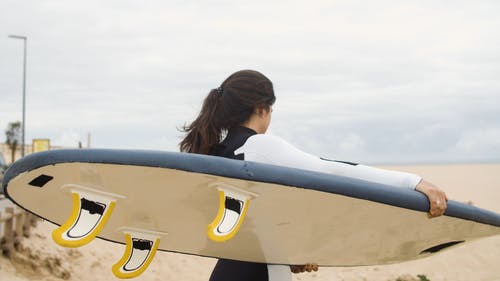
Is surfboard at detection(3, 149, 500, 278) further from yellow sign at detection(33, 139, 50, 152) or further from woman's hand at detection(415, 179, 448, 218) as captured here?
yellow sign at detection(33, 139, 50, 152)

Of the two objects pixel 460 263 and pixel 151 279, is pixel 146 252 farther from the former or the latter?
pixel 460 263

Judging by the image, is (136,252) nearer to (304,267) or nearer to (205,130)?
(205,130)

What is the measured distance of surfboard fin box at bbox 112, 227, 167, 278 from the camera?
2.19 metres

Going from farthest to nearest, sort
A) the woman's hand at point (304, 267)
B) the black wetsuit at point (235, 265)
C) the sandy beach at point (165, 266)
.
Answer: the sandy beach at point (165, 266), the woman's hand at point (304, 267), the black wetsuit at point (235, 265)

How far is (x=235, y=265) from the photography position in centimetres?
236

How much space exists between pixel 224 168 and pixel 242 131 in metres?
0.32

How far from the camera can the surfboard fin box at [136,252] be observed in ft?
7.20

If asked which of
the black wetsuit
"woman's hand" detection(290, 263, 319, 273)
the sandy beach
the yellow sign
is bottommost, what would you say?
the yellow sign

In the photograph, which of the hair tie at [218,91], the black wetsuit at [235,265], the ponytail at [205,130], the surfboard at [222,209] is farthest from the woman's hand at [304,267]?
the hair tie at [218,91]

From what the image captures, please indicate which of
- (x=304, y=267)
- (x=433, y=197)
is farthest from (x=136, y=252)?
(x=433, y=197)

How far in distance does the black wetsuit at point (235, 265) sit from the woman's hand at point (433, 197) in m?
0.62

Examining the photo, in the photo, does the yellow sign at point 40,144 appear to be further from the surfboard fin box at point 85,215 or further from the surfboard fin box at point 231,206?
the surfboard fin box at point 231,206

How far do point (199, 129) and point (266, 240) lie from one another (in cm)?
48

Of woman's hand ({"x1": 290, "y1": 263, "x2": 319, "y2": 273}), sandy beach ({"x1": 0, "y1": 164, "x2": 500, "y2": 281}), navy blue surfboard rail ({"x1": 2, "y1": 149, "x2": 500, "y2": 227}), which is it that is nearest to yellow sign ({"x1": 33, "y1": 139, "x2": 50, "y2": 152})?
sandy beach ({"x1": 0, "y1": 164, "x2": 500, "y2": 281})
